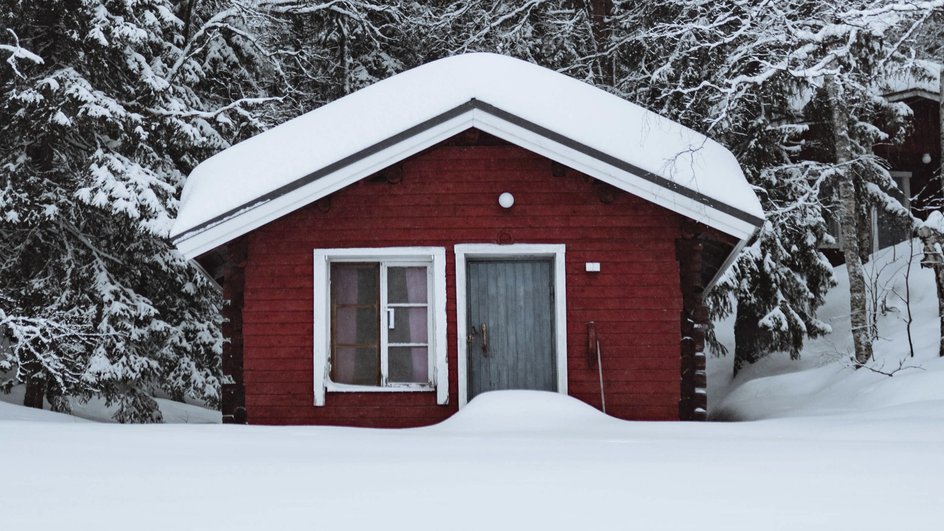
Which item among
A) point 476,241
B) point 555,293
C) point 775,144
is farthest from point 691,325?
point 775,144

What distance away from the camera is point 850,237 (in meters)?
15.6

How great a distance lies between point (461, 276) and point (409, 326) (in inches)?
32.3

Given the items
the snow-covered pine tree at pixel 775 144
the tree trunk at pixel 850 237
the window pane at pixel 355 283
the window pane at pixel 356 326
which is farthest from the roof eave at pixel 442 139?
the tree trunk at pixel 850 237

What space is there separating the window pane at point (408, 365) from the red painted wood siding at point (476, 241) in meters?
0.25

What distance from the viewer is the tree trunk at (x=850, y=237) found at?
15172 mm

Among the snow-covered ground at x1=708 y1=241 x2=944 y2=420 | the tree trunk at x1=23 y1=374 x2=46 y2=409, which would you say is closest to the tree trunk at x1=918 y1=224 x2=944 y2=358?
the snow-covered ground at x1=708 y1=241 x2=944 y2=420

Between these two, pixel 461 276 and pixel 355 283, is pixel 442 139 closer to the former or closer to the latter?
pixel 461 276

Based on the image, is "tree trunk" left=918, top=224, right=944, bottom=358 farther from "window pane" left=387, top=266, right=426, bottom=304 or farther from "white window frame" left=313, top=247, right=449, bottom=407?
"window pane" left=387, top=266, right=426, bottom=304

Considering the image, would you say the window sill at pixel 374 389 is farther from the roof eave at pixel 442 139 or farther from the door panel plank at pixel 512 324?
the roof eave at pixel 442 139

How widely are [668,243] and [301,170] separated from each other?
4.02m

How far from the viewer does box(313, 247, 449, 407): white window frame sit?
11242 millimetres

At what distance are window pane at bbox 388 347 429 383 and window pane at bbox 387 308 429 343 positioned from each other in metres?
0.11

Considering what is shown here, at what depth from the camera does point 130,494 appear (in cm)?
559

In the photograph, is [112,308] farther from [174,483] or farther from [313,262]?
[174,483]
